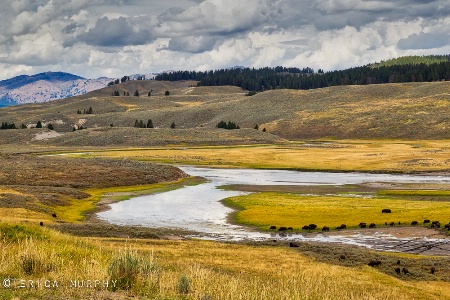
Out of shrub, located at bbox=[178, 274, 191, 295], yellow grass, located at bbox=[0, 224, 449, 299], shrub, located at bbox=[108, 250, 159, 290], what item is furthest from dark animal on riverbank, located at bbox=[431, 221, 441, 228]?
shrub, located at bbox=[108, 250, 159, 290]

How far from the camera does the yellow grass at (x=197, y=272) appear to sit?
1650 cm

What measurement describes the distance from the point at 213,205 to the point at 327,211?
14.0 metres

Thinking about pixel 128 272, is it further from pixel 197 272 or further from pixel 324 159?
pixel 324 159

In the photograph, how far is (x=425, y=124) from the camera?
19462cm

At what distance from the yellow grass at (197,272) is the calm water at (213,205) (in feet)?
32.9

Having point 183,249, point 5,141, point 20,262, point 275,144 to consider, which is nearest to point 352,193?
point 183,249

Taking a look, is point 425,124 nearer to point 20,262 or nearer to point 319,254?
point 319,254

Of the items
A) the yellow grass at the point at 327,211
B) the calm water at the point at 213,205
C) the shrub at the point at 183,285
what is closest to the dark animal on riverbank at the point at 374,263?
the calm water at the point at 213,205

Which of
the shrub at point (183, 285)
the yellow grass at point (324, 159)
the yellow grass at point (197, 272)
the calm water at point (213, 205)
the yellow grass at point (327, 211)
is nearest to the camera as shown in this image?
the yellow grass at point (197, 272)

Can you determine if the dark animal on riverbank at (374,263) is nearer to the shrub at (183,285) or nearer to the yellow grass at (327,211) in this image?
the yellow grass at (327,211)

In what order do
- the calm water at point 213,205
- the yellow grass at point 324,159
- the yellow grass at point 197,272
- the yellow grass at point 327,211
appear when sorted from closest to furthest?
the yellow grass at point 197,272
the calm water at point 213,205
the yellow grass at point 327,211
the yellow grass at point 324,159

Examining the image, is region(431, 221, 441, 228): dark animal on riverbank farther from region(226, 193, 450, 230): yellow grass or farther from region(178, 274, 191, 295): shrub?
region(178, 274, 191, 295): shrub

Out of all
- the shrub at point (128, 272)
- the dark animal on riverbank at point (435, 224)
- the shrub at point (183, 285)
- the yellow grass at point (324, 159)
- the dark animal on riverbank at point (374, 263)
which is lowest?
the dark animal on riverbank at point (435, 224)

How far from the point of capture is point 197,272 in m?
20.6
